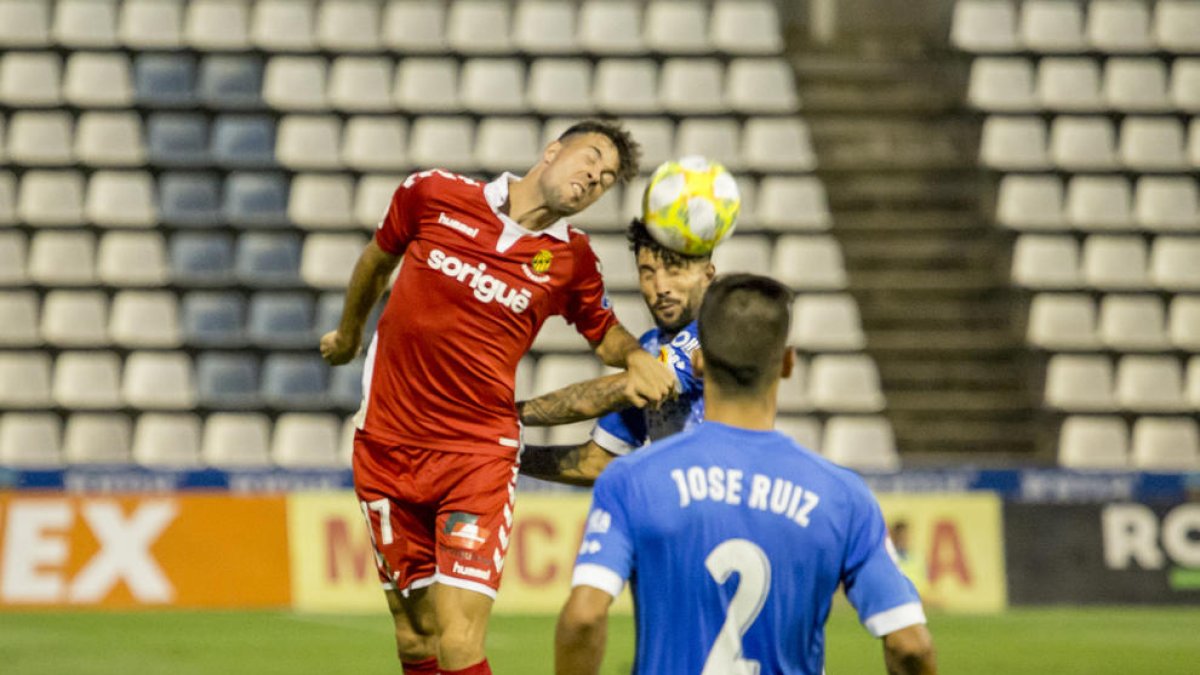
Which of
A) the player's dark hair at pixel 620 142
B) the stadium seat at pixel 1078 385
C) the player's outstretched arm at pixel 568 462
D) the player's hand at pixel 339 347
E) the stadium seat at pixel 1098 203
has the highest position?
the player's dark hair at pixel 620 142

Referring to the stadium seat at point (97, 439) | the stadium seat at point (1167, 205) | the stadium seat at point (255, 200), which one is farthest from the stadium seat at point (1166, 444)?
the stadium seat at point (97, 439)

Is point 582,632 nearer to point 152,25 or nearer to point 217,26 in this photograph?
point 217,26

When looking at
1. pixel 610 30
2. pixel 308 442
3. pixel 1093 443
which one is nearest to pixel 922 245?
pixel 1093 443

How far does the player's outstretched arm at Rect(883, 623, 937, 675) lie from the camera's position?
10.5 feet

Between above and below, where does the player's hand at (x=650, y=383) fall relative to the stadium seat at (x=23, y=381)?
above

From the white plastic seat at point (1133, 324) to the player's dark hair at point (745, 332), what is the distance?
12.7m

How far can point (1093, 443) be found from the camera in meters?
14.5

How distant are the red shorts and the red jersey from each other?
61 mm

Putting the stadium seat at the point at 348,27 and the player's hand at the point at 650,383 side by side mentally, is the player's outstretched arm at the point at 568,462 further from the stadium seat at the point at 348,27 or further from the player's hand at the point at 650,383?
the stadium seat at the point at 348,27

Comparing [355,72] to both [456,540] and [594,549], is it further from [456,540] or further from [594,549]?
[594,549]

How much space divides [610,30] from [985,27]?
151 inches

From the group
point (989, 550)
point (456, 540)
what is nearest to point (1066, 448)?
point (989, 550)

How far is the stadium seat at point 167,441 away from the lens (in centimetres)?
1404

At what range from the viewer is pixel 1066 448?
47.5 feet
